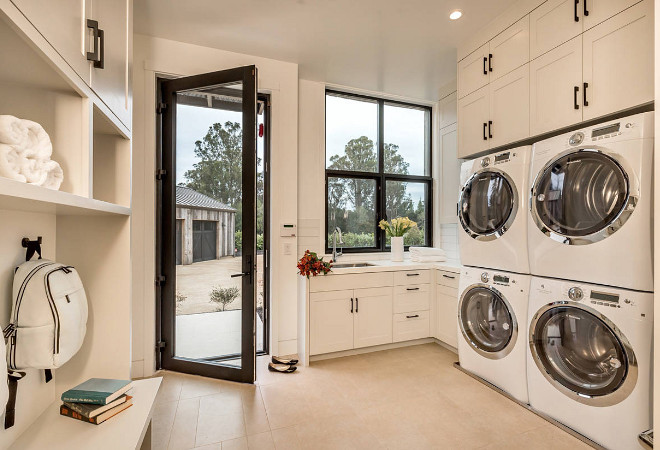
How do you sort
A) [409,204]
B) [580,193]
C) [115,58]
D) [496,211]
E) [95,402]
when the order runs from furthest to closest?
[409,204] → [496,211] → [580,193] → [115,58] → [95,402]

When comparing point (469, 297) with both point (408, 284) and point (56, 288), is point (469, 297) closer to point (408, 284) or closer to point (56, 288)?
point (408, 284)

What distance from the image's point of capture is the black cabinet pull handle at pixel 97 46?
1.04 meters

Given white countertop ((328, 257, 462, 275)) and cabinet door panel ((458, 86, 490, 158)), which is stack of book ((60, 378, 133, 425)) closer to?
white countertop ((328, 257, 462, 275))

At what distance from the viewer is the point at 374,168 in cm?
393

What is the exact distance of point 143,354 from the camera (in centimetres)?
269

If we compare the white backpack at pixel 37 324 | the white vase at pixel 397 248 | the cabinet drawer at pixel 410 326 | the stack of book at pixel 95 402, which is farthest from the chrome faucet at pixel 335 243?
the white backpack at pixel 37 324

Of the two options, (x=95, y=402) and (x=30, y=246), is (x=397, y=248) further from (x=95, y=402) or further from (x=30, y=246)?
(x=30, y=246)

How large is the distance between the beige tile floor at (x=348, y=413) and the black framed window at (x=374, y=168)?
1.54 m

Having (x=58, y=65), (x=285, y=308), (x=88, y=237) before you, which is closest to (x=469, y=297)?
(x=285, y=308)

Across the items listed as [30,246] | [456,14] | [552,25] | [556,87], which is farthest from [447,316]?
[30,246]

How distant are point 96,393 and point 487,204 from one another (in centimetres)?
258

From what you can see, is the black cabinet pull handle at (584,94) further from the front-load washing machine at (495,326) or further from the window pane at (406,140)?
the window pane at (406,140)

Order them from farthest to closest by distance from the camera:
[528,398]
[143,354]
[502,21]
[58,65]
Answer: [143,354]
[502,21]
[528,398]
[58,65]

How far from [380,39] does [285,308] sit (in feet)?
8.56
